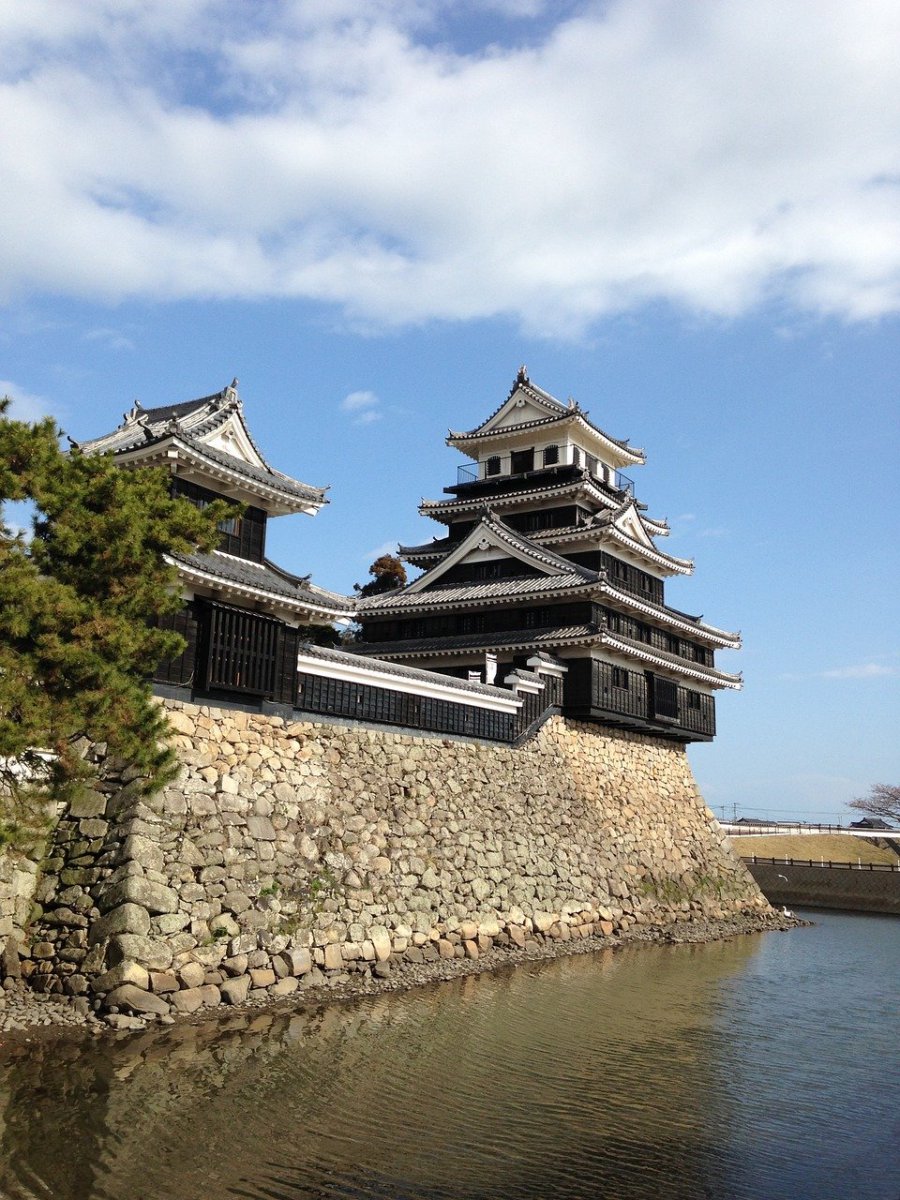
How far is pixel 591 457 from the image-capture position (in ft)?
133

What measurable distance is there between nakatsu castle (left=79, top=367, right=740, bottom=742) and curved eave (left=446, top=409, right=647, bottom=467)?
0.30 ft

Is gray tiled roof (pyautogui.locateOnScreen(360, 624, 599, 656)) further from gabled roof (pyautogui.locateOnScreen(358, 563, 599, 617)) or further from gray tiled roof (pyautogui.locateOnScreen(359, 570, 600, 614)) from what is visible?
gray tiled roof (pyautogui.locateOnScreen(359, 570, 600, 614))

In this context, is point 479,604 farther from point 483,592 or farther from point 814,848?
point 814,848

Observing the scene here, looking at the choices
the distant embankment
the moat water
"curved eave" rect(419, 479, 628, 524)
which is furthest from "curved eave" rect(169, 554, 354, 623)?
the distant embankment

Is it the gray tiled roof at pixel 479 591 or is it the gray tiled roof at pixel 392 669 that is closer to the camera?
the gray tiled roof at pixel 392 669

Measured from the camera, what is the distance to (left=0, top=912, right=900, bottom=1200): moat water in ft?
32.1

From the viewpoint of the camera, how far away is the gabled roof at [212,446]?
1933 centimetres

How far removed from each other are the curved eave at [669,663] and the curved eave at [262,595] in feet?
40.1

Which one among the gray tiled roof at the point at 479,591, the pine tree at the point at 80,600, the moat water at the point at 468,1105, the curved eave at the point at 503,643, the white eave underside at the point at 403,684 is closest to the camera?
the moat water at the point at 468,1105

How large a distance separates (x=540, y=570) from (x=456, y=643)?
4024mm

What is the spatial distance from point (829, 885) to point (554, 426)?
25.0m

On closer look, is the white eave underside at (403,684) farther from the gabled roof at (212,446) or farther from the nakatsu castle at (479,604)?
the gabled roof at (212,446)

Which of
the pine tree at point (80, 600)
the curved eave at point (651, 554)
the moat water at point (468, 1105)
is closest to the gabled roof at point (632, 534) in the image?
the curved eave at point (651, 554)

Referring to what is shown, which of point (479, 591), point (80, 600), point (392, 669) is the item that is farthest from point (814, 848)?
point (80, 600)
